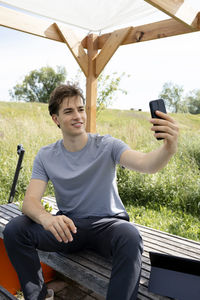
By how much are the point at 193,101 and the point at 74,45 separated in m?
4.64

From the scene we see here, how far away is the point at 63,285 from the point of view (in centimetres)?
258

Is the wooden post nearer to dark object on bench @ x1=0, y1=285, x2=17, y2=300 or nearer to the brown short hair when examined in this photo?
the brown short hair

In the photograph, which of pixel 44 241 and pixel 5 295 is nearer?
pixel 5 295

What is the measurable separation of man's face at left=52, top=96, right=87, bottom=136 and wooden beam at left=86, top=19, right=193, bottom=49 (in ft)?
4.54

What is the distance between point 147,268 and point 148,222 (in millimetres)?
1448

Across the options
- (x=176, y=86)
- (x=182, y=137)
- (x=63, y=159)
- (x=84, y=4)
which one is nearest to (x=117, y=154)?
(x=63, y=159)

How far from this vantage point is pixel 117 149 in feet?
5.74

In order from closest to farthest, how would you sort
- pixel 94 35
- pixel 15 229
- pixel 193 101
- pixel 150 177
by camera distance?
pixel 15 229 → pixel 94 35 → pixel 150 177 → pixel 193 101

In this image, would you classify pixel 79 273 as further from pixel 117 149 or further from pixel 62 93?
pixel 62 93

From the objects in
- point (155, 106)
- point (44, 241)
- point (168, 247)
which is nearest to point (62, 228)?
point (44, 241)

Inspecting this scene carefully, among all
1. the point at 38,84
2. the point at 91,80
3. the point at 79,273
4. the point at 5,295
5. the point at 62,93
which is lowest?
the point at 79,273

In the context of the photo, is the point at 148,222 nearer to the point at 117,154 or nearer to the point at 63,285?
the point at 63,285

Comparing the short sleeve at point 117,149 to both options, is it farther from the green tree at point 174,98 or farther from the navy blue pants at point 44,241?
the green tree at point 174,98

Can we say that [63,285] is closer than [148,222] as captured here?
Yes
